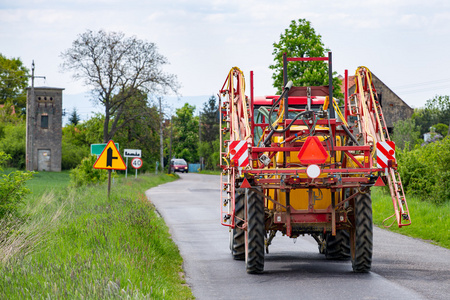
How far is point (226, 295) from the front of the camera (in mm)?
8391

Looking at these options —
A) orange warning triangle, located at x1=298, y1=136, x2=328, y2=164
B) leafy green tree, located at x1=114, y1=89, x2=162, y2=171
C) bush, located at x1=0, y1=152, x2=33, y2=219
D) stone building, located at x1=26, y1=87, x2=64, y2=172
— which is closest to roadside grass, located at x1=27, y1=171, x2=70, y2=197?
bush, located at x1=0, y1=152, x2=33, y2=219

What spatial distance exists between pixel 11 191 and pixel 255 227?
195 inches

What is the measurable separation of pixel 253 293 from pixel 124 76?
51.9m

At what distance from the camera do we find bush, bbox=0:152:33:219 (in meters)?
12.0

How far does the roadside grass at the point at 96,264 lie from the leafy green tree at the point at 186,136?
104663mm

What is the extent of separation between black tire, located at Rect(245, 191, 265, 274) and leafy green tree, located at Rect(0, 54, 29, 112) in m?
85.8

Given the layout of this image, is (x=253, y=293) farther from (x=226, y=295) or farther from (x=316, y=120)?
(x=316, y=120)

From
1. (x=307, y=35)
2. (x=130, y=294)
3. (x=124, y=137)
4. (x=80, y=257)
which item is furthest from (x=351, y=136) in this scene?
(x=124, y=137)

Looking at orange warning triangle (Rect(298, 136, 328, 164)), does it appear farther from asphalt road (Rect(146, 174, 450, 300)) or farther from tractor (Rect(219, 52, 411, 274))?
asphalt road (Rect(146, 174, 450, 300))

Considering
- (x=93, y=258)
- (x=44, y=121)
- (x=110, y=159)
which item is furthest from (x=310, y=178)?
(x=44, y=121)

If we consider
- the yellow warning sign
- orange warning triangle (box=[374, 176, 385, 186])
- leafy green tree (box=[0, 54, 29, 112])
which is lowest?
orange warning triangle (box=[374, 176, 385, 186])

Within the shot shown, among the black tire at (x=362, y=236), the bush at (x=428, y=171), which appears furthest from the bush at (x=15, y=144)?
the black tire at (x=362, y=236)

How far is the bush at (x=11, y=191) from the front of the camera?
12047 mm

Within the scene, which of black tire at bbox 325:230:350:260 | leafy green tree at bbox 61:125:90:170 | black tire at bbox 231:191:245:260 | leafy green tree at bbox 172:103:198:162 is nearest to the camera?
black tire at bbox 231:191:245:260
